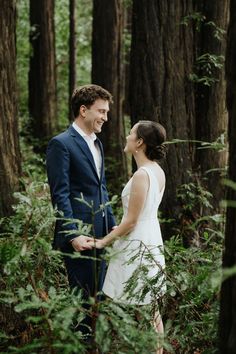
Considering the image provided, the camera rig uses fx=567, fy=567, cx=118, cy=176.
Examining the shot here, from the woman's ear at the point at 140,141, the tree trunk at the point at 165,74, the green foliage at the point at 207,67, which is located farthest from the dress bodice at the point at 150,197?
the green foliage at the point at 207,67

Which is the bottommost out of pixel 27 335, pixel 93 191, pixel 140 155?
pixel 27 335

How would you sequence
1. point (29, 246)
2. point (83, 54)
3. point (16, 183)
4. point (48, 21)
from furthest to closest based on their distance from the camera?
point (83, 54) → point (48, 21) → point (16, 183) → point (29, 246)

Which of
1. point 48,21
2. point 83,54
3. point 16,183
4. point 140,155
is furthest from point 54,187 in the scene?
point 83,54

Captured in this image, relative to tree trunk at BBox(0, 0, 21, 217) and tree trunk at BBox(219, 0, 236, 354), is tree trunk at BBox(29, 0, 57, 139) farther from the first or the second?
tree trunk at BBox(219, 0, 236, 354)

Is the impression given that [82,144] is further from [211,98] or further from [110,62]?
[110,62]

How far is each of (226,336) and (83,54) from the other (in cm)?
1915

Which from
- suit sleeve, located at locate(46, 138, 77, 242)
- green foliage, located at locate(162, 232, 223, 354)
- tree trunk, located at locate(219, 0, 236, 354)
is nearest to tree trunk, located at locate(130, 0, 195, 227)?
suit sleeve, located at locate(46, 138, 77, 242)

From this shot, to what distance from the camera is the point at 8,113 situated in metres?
6.33

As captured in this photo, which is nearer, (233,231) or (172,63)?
(233,231)

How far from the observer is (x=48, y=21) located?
15.4m

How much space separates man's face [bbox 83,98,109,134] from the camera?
4.59 metres

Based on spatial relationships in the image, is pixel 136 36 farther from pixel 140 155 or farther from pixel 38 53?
pixel 38 53

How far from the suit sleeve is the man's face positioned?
1.07 ft

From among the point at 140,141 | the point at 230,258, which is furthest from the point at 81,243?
the point at 230,258
